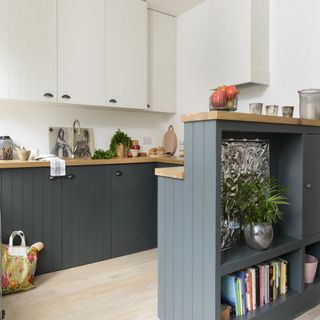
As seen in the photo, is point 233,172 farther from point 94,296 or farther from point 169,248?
point 94,296

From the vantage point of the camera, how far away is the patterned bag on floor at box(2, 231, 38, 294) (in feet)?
7.47

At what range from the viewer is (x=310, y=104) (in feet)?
7.27

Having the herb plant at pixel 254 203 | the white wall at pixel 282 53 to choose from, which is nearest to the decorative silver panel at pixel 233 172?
the herb plant at pixel 254 203

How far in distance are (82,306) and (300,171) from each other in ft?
5.76

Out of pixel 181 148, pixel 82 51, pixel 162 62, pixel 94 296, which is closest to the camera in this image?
pixel 94 296

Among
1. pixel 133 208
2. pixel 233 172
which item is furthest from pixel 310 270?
pixel 133 208

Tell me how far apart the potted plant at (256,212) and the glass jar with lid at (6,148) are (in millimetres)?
2030

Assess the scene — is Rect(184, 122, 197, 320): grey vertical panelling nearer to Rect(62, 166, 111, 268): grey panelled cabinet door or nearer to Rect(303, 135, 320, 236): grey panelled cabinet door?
Rect(303, 135, 320, 236): grey panelled cabinet door

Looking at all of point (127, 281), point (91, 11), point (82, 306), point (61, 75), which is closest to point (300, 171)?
point (127, 281)

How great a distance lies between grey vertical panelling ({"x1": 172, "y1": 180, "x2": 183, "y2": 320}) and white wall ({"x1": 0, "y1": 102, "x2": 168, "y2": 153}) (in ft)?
6.10

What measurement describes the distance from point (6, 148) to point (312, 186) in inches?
99.0

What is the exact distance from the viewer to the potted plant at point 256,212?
1.80 metres

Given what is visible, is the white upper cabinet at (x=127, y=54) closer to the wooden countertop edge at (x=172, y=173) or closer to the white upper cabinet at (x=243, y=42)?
the white upper cabinet at (x=243, y=42)

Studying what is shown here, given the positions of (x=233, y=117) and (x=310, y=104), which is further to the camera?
(x=310, y=104)
